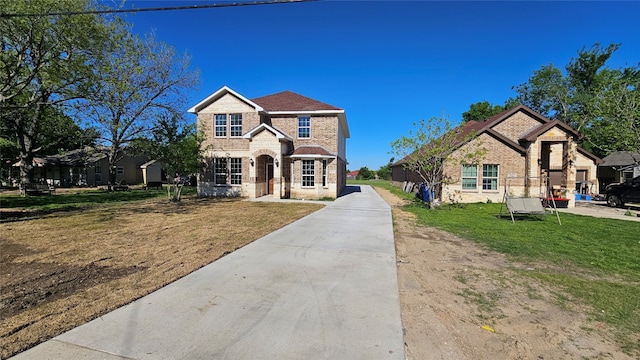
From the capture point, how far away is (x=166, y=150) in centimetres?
1673

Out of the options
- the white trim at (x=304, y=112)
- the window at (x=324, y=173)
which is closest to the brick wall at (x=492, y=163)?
the window at (x=324, y=173)

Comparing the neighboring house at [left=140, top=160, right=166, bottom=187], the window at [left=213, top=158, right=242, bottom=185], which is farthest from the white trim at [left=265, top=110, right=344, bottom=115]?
the neighboring house at [left=140, top=160, right=166, bottom=187]

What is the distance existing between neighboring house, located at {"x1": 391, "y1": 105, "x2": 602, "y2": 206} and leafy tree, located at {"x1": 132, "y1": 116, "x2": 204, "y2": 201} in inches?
622

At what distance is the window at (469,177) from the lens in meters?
18.0

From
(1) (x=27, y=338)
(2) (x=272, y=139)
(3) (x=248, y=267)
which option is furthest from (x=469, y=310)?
(2) (x=272, y=139)

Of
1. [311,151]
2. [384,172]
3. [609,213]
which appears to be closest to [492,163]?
[609,213]

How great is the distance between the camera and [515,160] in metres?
17.7

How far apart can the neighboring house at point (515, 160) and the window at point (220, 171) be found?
1518cm

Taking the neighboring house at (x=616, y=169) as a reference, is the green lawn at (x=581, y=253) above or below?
below

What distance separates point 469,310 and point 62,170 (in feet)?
150

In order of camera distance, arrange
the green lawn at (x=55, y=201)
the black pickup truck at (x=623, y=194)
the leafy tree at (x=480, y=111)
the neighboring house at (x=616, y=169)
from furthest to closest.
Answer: the leafy tree at (x=480, y=111) → the neighboring house at (x=616, y=169) → the black pickup truck at (x=623, y=194) → the green lawn at (x=55, y=201)

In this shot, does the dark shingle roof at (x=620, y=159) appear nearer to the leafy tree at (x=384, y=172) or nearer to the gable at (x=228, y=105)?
the gable at (x=228, y=105)

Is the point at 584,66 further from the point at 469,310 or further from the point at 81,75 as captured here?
the point at 81,75

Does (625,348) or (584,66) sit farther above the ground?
(584,66)
